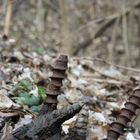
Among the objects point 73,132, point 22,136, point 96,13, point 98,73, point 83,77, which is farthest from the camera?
point 96,13

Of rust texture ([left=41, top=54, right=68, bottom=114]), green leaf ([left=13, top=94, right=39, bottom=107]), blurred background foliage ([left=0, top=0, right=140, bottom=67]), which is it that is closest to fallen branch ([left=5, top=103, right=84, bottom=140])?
rust texture ([left=41, top=54, right=68, bottom=114])

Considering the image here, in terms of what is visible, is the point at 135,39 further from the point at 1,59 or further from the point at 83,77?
the point at 1,59

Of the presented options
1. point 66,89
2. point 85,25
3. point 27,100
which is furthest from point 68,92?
point 85,25

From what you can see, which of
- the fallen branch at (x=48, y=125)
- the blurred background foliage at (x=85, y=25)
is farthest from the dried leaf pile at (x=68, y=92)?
the blurred background foliage at (x=85, y=25)

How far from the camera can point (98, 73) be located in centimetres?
424

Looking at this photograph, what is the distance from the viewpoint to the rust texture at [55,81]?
7.23 feet

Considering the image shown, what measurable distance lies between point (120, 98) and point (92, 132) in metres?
0.99

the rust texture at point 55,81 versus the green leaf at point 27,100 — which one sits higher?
the rust texture at point 55,81

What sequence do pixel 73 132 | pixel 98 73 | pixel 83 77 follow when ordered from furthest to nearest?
pixel 98 73
pixel 83 77
pixel 73 132

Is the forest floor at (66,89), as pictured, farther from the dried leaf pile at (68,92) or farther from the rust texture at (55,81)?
the rust texture at (55,81)

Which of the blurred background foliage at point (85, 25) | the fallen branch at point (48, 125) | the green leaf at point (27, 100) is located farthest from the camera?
the blurred background foliage at point (85, 25)

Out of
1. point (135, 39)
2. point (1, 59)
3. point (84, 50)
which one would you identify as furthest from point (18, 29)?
point (1, 59)

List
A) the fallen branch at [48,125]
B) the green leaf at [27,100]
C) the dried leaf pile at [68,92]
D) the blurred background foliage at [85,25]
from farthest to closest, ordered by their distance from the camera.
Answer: the blurred background foliage at [85,25]
the green leaf at [27,100]
the dried leaf pile at [68,92]
the fallen branch at [48,125]

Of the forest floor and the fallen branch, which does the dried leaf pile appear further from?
the fallen branch
